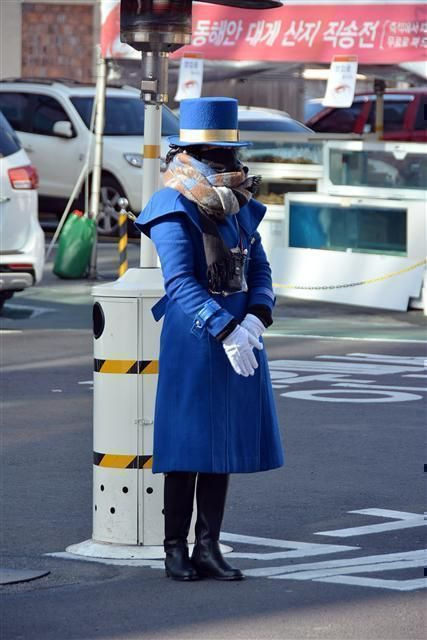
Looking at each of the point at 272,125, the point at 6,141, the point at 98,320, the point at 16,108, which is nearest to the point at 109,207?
the point at 16,108

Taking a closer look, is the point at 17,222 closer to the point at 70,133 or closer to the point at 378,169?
the point at 378,169

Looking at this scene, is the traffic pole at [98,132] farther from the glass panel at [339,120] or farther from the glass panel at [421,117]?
the glass panel at [339,120]

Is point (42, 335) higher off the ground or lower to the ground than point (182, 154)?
lower

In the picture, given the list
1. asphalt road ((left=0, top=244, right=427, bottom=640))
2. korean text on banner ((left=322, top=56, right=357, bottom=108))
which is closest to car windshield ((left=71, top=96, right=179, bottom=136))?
korean text on banner ((left=322, top=56, right=357, bottom=108))

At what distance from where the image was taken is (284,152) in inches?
723

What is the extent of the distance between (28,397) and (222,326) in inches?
208

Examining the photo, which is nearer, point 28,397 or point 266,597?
point 266,597

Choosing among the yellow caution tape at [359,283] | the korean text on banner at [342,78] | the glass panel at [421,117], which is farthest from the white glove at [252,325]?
the glass panel at [421,117]

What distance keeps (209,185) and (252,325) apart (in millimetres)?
534

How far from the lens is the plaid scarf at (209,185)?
6.07 meters

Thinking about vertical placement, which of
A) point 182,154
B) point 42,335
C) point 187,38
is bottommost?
point 42,335

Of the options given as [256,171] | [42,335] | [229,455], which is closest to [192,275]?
[229,455]

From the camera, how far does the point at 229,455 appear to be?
6.10m

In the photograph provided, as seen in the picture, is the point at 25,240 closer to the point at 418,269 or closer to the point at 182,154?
the point at 418,269
